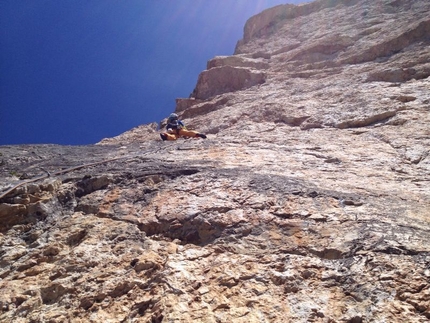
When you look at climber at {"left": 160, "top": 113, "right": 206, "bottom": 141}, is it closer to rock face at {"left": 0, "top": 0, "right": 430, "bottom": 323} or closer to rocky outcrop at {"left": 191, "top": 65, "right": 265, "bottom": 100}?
rock face at {"left": 0, "top": 0, "right": 430, "bottom": 323}

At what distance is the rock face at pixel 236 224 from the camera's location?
2875 millimetres

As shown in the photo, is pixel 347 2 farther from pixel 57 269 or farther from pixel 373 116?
pixel 57 269

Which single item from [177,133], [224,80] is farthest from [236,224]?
[224,80]

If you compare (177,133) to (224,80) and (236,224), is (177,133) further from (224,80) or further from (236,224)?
(224,80)

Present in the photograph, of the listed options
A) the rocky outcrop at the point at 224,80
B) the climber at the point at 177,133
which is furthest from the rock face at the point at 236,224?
the rocky outcrop at the point at 224,80

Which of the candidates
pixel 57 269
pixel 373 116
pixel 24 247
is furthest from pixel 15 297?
pixel 373 116

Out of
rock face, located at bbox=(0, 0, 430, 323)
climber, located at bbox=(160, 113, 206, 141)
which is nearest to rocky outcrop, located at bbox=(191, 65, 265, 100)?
climber, located at bbox=(160, 113, 206, 141)

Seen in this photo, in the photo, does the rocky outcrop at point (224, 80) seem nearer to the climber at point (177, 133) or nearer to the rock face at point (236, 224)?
the climber at point (177, 133)

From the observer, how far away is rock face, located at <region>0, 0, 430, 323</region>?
288 cm

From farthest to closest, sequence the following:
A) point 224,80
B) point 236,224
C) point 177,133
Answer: point 224,80 < point 177,133 < point 236,224

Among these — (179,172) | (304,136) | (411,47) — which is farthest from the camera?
(411,47)

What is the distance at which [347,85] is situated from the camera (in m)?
9.56

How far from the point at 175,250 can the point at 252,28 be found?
20579 millimetres

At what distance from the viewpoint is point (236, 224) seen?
381cm
